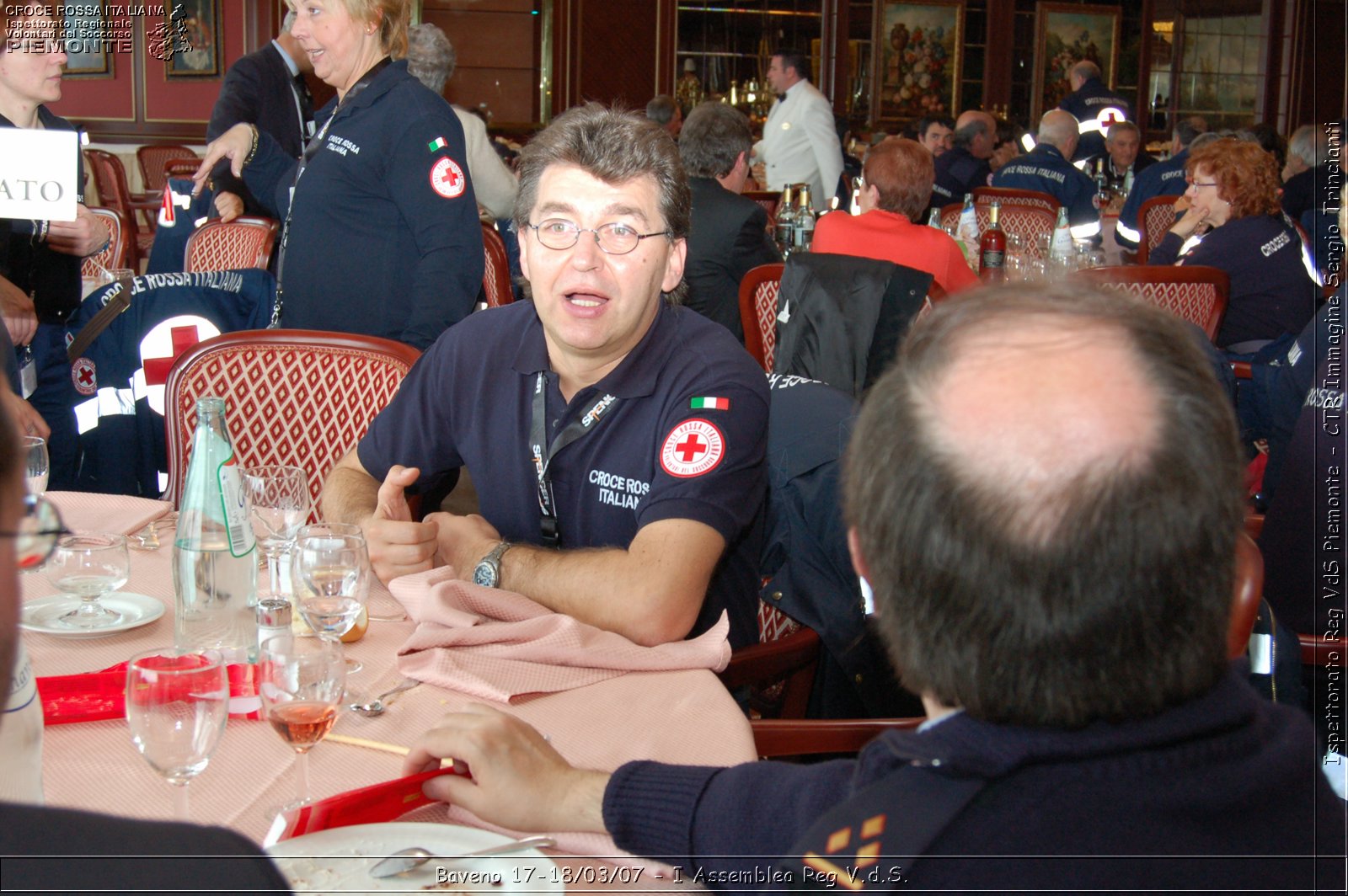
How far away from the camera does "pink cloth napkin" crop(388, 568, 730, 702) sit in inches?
56.6

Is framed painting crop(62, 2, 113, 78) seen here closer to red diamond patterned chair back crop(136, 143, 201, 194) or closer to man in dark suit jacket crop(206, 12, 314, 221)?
red diamond patterned chair back crop(136, 143, 201, 194)

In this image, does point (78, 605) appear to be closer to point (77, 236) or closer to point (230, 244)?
point (77, 236)

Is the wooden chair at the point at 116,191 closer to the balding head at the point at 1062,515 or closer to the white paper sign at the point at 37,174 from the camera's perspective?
the white paper sign at the point at 37,174

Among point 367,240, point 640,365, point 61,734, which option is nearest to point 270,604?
point 61,734

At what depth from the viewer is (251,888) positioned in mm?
558

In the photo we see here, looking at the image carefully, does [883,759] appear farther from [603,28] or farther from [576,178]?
[603,28]

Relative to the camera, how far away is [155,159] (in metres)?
10.4

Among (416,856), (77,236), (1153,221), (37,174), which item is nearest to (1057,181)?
(1153,221)

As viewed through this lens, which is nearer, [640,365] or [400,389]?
[640,365]

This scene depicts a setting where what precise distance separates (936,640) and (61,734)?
3.13 feet

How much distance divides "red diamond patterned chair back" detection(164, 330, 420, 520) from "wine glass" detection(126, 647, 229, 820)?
136 centimetres

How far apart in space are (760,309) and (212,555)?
278cm

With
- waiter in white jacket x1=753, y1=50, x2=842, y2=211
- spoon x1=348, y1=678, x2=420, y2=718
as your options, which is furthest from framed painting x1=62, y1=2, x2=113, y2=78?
spoon x1=348, y1=678, x2=420, y2=718

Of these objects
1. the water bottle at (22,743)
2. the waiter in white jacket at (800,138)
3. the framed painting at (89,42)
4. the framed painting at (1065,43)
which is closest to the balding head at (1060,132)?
the waiter in white jacket at (800,138)
